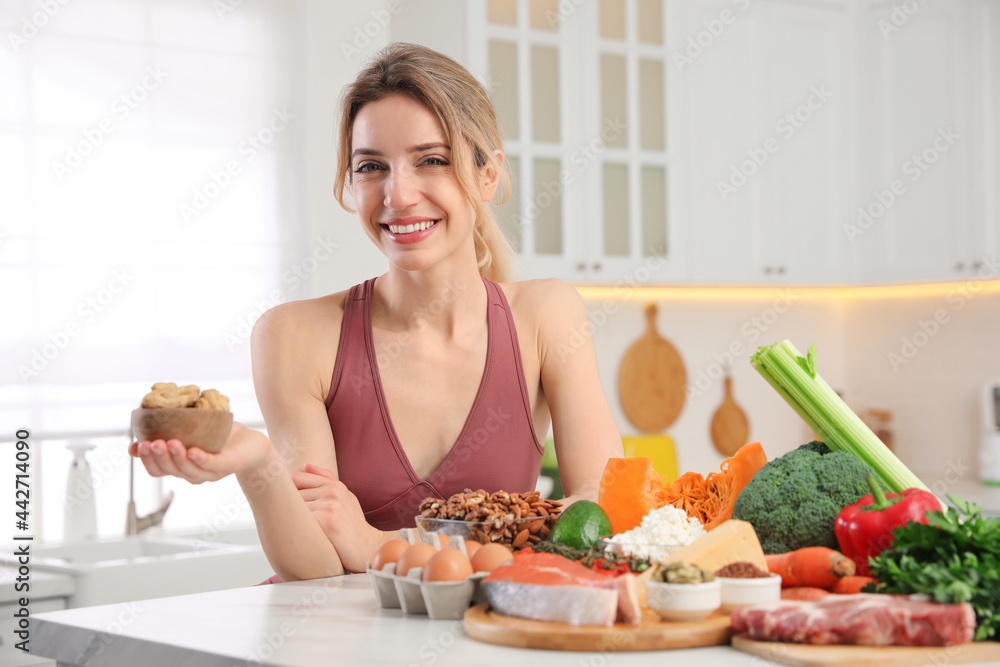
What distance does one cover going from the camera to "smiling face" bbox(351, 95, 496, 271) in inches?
63.3

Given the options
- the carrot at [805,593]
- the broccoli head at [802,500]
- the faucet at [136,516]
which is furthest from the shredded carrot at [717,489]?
the faucet at [136,516]

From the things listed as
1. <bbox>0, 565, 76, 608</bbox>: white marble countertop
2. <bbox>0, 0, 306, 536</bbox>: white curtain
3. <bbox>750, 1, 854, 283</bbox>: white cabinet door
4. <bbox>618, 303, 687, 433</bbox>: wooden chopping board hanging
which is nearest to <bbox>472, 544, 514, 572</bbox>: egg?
<bbox>0, 565, 76, 608</bbox>: white marble countertop

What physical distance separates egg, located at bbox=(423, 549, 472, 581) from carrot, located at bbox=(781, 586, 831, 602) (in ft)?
1.05

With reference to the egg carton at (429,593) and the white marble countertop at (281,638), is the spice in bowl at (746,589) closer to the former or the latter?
the white marble countertop at (281,638)

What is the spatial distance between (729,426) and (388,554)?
11.4 feet

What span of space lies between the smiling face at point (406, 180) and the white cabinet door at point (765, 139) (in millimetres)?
2444

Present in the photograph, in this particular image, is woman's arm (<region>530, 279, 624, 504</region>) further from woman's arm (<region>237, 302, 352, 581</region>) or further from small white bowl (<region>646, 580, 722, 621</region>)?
small white bowl (<region>646, 580, 722, 621</region>)

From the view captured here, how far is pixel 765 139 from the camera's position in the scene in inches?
161

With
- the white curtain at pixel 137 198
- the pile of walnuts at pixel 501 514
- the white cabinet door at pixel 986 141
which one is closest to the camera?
the pile of walnuts at pixel 501 514

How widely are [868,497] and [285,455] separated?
36.6 inches

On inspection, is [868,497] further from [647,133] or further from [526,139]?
[647,133]

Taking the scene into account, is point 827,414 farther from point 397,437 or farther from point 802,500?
point 397,437

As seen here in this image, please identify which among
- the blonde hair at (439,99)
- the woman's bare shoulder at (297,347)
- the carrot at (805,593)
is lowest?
the carrot at (805,593)

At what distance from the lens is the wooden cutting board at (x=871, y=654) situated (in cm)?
84
